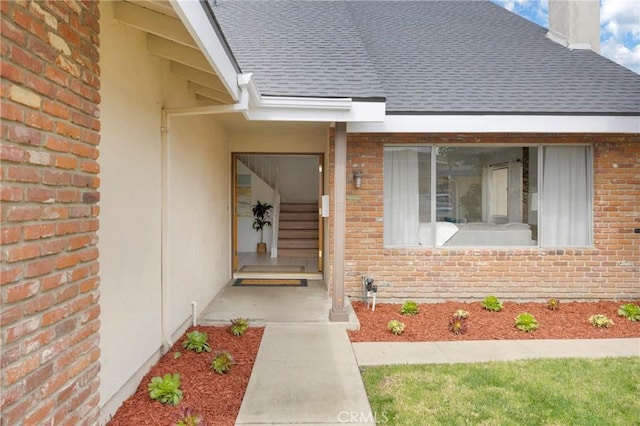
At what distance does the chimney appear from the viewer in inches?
284

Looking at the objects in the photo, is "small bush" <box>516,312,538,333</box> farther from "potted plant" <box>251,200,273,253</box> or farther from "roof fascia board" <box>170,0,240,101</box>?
"potted plant" <box>251,200,273,253</box>

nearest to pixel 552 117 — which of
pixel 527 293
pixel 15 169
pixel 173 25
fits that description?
pixel 527 293

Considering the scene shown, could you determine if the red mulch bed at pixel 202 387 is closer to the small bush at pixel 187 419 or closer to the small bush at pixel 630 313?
the small bush at pixel 187 419

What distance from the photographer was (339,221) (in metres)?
4.79

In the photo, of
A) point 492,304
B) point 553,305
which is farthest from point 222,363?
point 553,305

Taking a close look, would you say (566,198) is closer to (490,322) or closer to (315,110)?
(490,322)

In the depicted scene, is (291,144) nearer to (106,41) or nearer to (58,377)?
(106,41)

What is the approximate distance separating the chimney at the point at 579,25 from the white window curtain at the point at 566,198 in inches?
108

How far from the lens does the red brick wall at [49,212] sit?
5.16ft

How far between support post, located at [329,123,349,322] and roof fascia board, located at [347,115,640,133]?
2.23 feet

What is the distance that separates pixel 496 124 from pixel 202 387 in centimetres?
486

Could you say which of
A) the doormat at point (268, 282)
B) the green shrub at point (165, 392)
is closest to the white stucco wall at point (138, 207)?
the green shrub at point (165, 392)

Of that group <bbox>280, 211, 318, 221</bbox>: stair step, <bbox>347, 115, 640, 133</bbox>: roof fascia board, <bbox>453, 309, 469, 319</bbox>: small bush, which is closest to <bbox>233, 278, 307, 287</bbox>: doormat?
<bbox>453, 309, 469, 319</bbox>: small bush

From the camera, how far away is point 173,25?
8.90ft
